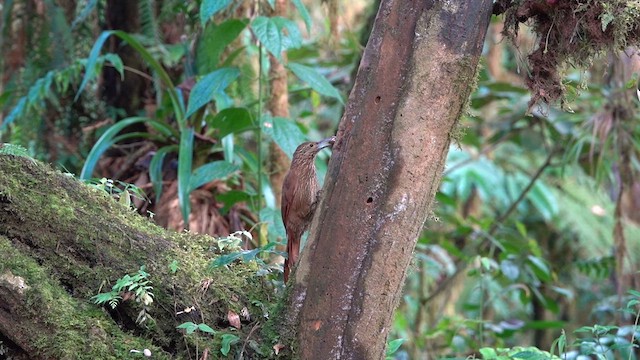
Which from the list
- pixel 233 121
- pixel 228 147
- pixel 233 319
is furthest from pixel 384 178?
pixel 228 147

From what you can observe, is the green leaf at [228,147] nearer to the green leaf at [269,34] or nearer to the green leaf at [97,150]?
the green leaf at [97,150]

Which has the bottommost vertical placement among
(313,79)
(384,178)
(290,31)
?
(384,178)

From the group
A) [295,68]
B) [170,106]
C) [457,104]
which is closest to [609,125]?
[295,68]

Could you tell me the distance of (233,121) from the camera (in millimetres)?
3039

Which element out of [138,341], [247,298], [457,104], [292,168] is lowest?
[138,341]

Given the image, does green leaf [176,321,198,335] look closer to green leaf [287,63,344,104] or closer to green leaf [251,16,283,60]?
green leaf [251,16,283,60]

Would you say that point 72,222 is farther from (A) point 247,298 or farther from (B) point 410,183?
(B) point 410,183

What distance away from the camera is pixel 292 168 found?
2.80 metres

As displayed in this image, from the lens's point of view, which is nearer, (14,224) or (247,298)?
(14,224)

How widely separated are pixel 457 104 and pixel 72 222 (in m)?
0.91

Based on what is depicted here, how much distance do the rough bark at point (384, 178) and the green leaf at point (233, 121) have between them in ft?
4.17

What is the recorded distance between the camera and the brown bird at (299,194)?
267 centimetres

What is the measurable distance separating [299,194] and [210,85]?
55 cm

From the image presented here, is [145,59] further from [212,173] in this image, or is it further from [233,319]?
[233,319]
